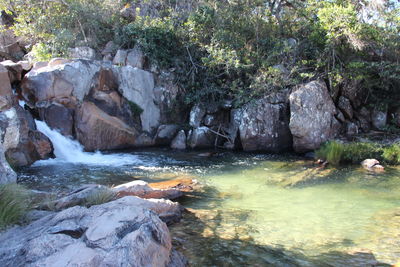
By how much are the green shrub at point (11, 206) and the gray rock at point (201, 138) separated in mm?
9448

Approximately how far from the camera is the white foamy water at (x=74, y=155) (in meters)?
11.0

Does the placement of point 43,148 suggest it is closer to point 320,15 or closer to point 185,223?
point 185,223

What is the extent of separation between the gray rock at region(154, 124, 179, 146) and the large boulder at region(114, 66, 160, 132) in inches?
10.8

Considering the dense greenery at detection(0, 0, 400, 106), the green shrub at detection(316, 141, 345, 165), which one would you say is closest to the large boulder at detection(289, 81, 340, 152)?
the dense greenery at detection(0, 0, 400, 106)

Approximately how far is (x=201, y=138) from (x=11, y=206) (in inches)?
393

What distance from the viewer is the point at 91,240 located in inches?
131

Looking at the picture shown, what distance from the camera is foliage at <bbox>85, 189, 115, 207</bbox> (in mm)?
5484

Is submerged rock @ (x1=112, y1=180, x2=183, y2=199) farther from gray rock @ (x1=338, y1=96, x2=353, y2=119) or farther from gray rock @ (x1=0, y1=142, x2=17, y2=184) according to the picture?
gray rock @ (x1=338, y1=96, x2=353, y2=119)

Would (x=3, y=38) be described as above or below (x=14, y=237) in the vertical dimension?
above

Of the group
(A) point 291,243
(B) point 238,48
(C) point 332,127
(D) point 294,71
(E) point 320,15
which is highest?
(E) point 320,15

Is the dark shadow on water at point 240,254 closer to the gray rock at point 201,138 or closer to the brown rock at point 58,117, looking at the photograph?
the brown rock at point 58,117

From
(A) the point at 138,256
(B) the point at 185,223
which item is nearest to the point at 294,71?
(B) the point at 185,223

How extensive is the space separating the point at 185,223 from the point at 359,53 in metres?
11.4

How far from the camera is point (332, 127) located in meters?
13.0
